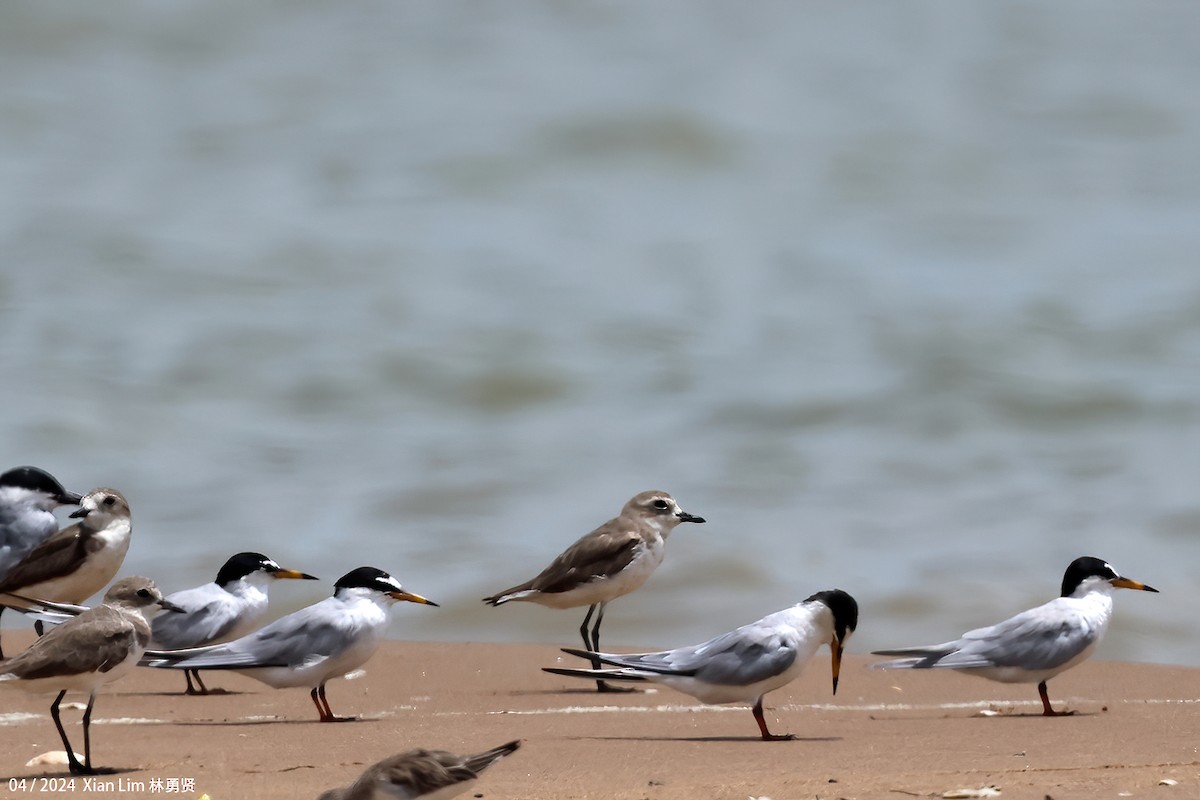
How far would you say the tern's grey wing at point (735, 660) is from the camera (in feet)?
21.4

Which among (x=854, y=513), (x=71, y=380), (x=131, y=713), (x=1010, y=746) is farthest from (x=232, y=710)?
(x=71, y=380)

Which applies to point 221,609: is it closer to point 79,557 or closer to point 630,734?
point 79,557

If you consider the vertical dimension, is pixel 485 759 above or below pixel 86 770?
above

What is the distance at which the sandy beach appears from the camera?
17.7 ft

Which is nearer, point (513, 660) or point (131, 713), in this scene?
point (131, 713)

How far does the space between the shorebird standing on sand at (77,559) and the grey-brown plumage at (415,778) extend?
4.24m

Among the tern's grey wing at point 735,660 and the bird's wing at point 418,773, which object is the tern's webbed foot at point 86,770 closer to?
the bird's wing at point 418,773

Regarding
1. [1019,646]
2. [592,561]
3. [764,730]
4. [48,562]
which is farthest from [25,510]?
[1019,646]

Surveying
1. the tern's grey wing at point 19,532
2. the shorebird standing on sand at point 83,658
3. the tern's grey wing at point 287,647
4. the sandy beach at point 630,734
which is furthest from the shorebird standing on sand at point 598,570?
the shorebird standing on sand at point 83,658

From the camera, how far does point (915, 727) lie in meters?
6.83

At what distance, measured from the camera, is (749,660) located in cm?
652

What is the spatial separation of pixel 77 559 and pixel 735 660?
3530mm

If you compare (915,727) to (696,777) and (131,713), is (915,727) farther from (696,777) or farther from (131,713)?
(131,713)

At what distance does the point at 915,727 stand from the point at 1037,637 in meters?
0.76
